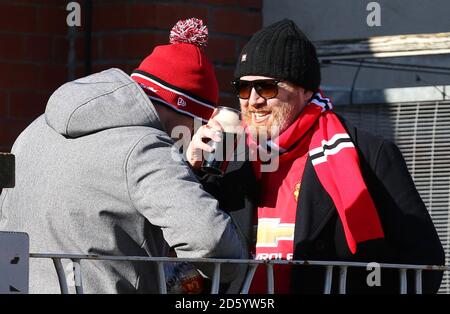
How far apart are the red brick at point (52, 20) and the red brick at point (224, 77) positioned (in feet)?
2.35

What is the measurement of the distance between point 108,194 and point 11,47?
2492mm

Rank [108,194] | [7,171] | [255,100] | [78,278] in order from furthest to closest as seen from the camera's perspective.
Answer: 1. [255,100]
2. [108,194]
3. [78,278]
4. [7,171]

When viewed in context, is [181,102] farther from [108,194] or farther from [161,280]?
→ [161,280]

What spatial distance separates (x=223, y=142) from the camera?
340cm

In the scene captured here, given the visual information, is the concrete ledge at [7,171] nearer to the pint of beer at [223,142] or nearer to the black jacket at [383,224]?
the pint of beer at [223,142]

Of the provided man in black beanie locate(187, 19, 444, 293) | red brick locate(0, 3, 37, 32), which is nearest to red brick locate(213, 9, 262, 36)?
red brick locate(0, 3, 37, 32)

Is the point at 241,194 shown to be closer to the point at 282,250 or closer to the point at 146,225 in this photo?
the point at 282,250

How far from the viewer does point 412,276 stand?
3.53 m

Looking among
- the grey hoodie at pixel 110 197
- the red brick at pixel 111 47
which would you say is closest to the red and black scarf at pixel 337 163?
the grey hoodie at pixel 110 197

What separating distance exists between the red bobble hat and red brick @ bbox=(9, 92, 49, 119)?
1.91 m

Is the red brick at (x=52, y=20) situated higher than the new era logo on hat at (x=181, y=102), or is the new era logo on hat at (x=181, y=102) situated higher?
the red brick at (x=52, y=20)

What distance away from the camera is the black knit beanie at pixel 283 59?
370 centimetres

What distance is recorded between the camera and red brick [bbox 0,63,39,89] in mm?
5156

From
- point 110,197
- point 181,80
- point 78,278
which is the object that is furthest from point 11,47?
point 78,278
